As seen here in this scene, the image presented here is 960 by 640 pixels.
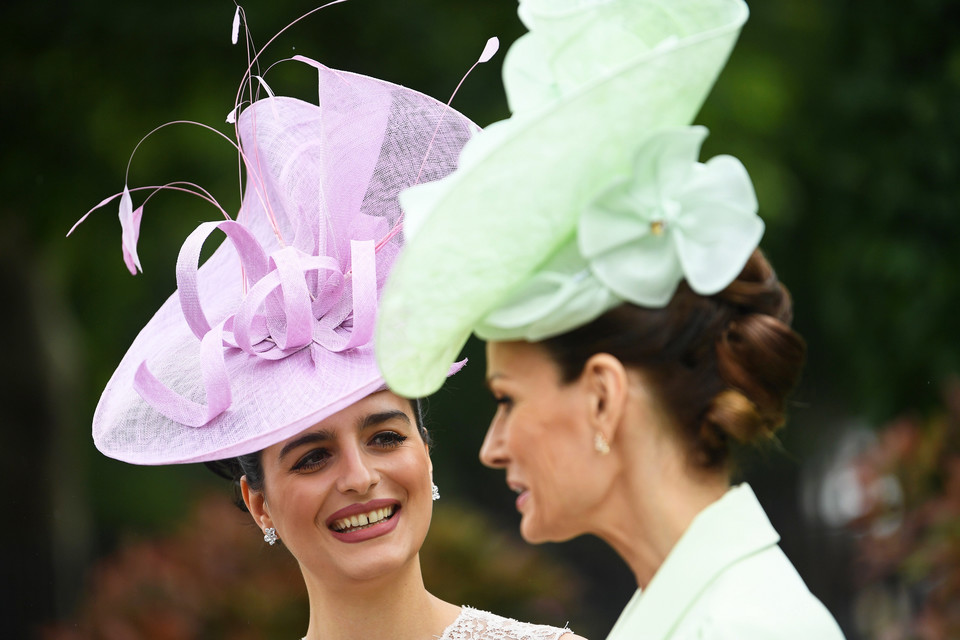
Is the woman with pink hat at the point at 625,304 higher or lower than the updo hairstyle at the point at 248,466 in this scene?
higher

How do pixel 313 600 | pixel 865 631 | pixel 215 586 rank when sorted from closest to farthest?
pixel 313 600 → pixel 215 586 → pixel 865 631

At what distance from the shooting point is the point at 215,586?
234 inches

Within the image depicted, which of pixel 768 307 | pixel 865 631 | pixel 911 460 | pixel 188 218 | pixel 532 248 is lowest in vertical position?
pixel 865 631

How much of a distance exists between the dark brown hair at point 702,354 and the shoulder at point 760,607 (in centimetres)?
19

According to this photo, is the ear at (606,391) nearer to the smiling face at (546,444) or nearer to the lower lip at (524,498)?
the smiling face at (546,444)

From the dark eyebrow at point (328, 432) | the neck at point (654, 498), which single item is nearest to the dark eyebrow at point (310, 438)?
the dark eyebrow at point (328, 432)

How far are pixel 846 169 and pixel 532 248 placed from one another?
5.81 meters

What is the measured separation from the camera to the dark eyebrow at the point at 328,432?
9.62 ft

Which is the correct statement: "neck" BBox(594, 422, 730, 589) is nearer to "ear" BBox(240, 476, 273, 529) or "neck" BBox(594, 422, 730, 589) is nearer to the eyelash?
the eyelash

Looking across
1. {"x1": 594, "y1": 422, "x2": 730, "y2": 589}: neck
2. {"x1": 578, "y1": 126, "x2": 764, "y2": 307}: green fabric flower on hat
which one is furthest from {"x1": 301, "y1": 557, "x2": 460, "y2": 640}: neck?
{"x1": 578, "y1": 126, "x2": 764, "y2": 307}: green fabric flower on hat

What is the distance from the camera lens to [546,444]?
6.26 feet

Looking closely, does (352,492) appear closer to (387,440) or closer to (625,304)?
(387,440)

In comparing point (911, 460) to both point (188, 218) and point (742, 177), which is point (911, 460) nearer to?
point (188, 218)

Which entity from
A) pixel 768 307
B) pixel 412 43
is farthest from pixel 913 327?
pixel 768 307
